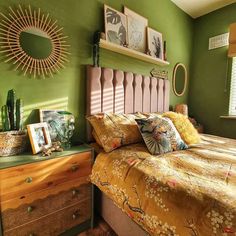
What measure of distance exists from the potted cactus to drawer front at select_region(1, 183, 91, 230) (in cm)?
39

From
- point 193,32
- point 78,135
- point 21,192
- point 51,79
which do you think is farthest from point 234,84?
point 21,192

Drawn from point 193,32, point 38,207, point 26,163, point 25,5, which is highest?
point 193,32

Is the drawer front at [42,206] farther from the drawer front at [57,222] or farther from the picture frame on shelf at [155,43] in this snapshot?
the picture frame on shelf at [155,43]

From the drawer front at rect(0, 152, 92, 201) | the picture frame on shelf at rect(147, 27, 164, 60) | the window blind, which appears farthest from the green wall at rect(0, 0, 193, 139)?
the window blind

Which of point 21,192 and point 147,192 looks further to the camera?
point 21,192

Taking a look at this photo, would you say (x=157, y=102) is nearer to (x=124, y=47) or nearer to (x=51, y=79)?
(x=124, y=47)

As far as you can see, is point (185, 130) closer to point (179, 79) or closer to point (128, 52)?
point (128, 52)

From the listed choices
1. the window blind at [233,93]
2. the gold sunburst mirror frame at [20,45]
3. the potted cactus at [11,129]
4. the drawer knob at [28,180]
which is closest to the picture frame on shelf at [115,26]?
the gold sunburst mirror frame at [20,45]

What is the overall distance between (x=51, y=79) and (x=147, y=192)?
1317 millimetres

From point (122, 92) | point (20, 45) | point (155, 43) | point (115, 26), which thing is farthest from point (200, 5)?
point (20, 45)

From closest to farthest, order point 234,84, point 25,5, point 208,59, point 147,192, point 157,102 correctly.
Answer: point 147,192 < point 25,5 < point 157,102 < point 234,84 < point 208,59

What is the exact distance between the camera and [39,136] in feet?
4.62

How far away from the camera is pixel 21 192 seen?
3.74 ft

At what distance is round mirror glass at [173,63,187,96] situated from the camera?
9.64 feet
